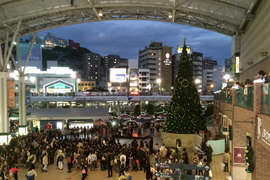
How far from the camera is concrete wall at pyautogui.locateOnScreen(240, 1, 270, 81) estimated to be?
12.2 m

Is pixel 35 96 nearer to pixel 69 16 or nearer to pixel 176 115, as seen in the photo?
pixel 69 16

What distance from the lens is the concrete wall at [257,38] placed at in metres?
12.2

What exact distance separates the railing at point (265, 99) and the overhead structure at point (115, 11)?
900cm

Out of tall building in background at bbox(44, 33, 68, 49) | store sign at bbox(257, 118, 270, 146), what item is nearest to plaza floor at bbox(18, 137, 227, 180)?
store sign at bbox(257, 118, 270, 146)

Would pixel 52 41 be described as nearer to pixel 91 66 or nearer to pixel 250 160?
pixel 91 66

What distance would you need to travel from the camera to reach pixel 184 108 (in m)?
18.0

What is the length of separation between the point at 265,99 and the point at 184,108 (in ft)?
39.9

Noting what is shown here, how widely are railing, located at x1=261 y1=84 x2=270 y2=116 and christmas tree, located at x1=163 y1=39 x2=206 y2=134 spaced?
11839 millimetres

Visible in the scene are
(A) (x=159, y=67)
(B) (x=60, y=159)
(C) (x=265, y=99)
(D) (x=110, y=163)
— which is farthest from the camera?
(A) (x=159, y=67)

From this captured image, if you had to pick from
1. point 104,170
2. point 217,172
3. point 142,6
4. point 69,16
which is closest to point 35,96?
point 69,16

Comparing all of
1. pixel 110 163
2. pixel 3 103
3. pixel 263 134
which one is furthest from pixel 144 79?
pixel 263 134

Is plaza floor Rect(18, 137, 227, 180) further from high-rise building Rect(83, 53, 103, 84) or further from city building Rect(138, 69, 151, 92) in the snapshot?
high-rise building Rect(83, 53, 103, 84)

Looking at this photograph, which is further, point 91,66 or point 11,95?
point 91,66

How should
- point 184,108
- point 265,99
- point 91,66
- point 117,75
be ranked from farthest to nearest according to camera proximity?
point 91,66, point 117,75, point 184,108, point 265,99
